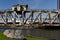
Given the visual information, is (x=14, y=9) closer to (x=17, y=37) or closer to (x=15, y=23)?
(x=15, y=23)

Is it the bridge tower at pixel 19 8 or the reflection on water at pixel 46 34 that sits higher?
the bridge tower at pixel 19 8

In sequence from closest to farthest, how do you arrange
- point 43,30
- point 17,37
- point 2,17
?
point 17,37 < point 2,17 < point 43,30

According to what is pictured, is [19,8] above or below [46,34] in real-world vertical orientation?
above

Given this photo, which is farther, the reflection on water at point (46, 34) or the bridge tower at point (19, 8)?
the bridge tower at point (19, 8)

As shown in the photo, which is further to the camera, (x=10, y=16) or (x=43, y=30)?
(x=43, y=30)

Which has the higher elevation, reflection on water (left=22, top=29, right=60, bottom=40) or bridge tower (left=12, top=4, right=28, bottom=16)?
bridge tower (left=12, top=4, right=28, bottom=16)

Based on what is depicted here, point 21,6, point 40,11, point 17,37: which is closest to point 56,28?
point 40,11

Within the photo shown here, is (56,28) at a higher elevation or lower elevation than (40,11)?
lower

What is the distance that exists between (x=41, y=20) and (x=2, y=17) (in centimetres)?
1331

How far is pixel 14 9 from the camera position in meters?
77.8

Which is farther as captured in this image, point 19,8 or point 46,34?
point 19,8

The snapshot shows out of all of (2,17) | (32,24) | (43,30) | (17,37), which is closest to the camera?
(17,37)

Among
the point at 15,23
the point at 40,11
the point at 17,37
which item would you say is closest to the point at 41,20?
the point at 40,11

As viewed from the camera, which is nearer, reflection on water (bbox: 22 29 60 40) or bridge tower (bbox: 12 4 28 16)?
reflection on water (bbox: 22 29 60 40)
